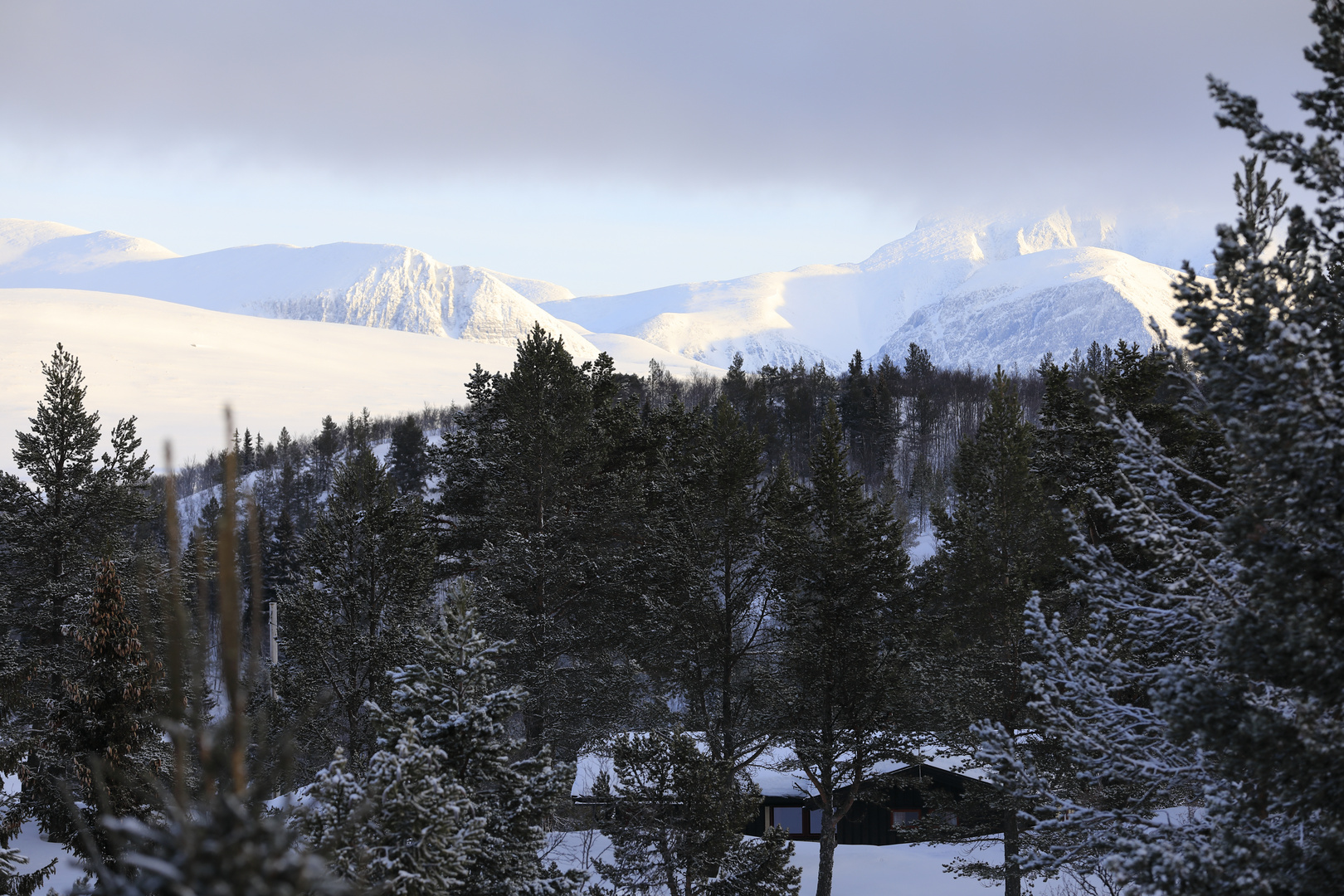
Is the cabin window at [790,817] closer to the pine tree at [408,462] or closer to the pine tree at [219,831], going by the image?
the pine tree at [219,831]

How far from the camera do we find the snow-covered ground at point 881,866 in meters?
23.1

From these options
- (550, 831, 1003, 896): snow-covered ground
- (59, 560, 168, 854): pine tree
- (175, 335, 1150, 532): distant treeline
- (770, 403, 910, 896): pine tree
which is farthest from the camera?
(175, 335, 1150, 532): distant treeline

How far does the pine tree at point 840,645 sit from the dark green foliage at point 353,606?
866cm

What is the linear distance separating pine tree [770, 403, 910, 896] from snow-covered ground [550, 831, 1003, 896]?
5628 millimetres

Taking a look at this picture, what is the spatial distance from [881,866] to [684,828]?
1666 centimetres

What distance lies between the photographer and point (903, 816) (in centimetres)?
2912

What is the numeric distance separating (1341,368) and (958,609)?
1462cm

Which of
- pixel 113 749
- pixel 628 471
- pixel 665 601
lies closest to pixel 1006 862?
pixel 665 601

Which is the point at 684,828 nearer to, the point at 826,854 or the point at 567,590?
the point at 826,854

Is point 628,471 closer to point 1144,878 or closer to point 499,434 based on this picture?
point 499,434

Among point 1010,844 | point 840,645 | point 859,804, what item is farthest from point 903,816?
point 840,645

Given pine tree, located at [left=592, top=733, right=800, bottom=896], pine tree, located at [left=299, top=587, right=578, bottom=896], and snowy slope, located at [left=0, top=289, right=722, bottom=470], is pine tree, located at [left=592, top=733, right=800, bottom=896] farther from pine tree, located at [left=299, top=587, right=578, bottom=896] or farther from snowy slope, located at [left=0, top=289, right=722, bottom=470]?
snowy slope, located at [left=0, top=289, right=722, bottom=470]

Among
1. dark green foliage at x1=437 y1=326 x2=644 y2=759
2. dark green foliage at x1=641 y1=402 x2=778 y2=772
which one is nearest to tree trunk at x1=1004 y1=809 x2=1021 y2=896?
dark green foliage at x1=641 y1=402 x2=778 y2=772

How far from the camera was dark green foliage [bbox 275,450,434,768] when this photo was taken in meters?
18.2
